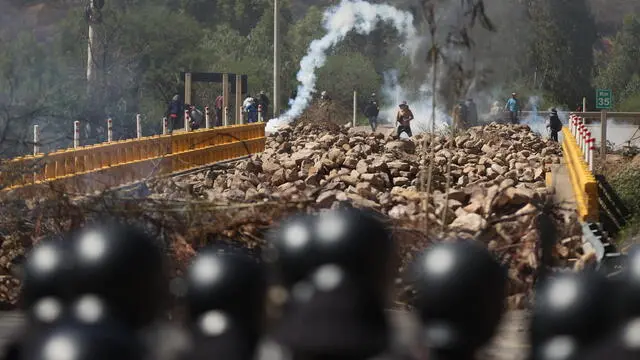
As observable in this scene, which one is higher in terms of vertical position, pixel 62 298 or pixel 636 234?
pixel 62 298

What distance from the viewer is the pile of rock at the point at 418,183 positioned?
9.95 metres

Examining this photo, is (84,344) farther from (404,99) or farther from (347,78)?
(347,78)

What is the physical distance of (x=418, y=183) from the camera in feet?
59.3

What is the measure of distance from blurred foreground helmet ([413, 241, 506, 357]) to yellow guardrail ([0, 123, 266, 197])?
6309 millimetres

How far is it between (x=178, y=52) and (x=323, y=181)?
41.4 m

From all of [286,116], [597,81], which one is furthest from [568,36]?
[286,116]

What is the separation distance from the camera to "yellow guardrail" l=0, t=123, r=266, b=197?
11.4m

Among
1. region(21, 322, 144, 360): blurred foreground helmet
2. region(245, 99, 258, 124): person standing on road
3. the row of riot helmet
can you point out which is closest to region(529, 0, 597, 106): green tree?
region(245, 99, 258, 124): person standing on road

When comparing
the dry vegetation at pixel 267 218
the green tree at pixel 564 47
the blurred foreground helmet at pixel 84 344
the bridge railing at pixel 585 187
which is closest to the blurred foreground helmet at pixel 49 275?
the blurred foreground helmet at pixel 84 344

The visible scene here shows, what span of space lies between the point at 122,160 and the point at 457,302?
1587cm

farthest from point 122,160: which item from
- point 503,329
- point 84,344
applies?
point 84,344

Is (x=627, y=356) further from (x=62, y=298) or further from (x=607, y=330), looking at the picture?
(x=62, y=298)

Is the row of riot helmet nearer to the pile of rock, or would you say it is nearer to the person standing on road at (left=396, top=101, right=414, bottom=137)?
the pile of rock

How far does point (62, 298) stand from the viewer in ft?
13.2
